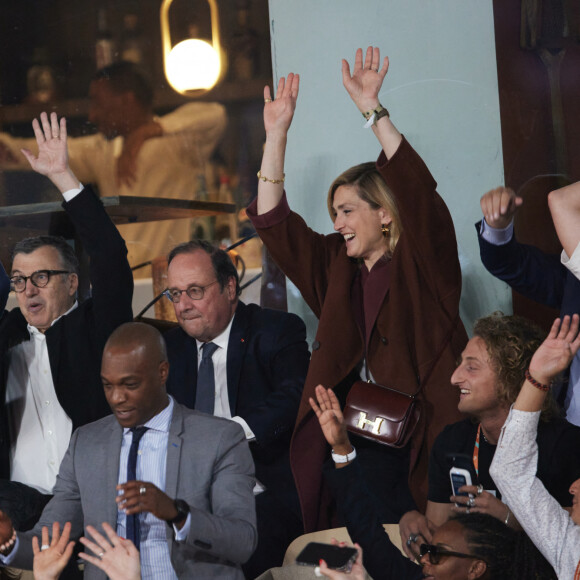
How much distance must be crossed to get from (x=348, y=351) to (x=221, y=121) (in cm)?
140

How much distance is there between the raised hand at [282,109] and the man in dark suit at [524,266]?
75cm

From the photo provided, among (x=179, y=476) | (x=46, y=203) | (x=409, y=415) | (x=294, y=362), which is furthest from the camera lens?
(x=46, y=203)

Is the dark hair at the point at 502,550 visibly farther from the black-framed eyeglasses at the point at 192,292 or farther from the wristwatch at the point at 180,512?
the black-framed eyeglasses at the point at 192,292

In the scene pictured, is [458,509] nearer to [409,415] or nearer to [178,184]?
[409,415]

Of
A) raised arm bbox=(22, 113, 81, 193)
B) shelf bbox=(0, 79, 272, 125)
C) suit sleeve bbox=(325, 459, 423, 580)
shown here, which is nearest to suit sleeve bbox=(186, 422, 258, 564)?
suit sleeve bbox=(325, 459, 423, 580)

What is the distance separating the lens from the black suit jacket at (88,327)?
10.3 feet

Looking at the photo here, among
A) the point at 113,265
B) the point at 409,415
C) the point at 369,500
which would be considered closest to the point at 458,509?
the point at 369,500

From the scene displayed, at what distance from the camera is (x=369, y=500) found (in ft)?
8.48

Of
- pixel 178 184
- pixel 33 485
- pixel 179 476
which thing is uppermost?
pixel 178 184

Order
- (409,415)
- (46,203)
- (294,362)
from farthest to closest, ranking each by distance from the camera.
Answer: (46,203)
(294,362)
(409,415)

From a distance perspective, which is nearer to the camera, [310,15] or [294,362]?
[294,362]

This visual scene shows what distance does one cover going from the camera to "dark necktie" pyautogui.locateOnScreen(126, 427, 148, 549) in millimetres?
2543

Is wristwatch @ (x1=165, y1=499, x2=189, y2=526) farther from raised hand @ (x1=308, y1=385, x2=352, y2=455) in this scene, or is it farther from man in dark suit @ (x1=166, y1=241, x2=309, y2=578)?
man in dark suit @ (x1=166, y1=241, x2=309, y2=578)

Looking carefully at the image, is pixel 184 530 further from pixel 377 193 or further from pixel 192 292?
pixel 377 193
